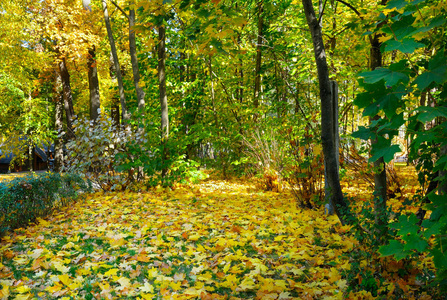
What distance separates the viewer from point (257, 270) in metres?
2.70

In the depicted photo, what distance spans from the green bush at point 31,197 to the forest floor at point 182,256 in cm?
19

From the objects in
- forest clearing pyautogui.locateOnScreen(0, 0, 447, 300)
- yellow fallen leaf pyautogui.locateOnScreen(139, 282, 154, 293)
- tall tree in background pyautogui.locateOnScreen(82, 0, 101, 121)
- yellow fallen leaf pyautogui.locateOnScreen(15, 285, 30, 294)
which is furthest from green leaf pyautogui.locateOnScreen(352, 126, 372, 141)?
tall tree in background pyautogui.locateOnScreen(82, 0, 101, 121)

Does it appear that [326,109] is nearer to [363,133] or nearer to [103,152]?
[363,133]

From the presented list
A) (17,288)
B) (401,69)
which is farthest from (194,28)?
(17,288)

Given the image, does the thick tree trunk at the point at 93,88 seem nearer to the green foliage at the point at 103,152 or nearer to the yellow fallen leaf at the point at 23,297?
the green foliage at the point at 103,152

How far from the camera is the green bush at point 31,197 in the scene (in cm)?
399

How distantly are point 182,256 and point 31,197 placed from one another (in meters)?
2.76

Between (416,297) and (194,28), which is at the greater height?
(194,28)

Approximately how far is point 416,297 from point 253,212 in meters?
2.92

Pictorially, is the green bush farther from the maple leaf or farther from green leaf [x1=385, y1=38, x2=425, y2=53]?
green leaf [x1=385, y1=38, x2=425, y2=53]

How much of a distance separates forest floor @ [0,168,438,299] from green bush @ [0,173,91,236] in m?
0.19

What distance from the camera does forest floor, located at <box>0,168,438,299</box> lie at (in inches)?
95.7

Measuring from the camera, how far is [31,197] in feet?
14.6

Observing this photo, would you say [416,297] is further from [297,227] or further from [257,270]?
[297,227]
